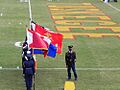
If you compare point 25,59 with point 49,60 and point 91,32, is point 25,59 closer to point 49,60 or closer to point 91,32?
point 49,60

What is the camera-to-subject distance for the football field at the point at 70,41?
17000 millimetres

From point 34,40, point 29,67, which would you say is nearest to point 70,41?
point 34,40

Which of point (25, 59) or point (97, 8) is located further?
point (97, 8)

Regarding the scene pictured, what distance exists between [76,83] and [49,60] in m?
A: 3.90

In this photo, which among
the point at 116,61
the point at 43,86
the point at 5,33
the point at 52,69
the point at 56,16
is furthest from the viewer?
the point at 56,16

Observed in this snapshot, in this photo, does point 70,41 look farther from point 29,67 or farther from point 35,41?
point 29,67

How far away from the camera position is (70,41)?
24.7m

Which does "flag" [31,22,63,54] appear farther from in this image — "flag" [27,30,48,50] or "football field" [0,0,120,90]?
"football field" [0,0,120,90]

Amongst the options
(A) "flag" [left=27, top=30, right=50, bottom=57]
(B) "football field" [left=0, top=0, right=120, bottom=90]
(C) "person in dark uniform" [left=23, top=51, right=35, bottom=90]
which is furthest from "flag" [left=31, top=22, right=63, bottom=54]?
(C) "person in dark uniform" [left=23, top=51, right=35, bottom=90]

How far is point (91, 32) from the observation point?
27.7 metres

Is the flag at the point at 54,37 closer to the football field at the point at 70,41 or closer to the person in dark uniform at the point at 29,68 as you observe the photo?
the football field at the point at 70,41

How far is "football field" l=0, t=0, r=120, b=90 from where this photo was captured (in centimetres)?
1700

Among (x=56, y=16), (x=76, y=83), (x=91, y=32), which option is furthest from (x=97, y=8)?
(x=76, y=83)

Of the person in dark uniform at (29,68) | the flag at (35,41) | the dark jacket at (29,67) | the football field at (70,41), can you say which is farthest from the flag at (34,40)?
the football field at (70,41)
